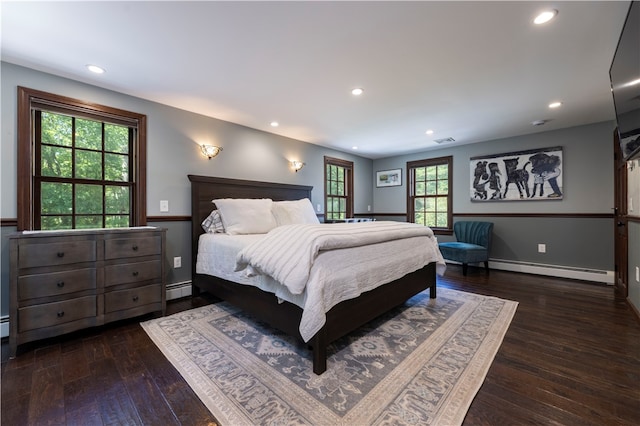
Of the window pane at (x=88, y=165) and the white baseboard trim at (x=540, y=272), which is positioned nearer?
the window pane at (x=88, y=165)

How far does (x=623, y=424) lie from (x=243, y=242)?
265 centimetres

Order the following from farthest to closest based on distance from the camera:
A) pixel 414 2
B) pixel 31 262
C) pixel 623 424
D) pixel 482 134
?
pixel 482 134, pixel 31 262, pixel 414 2, pixel 623 424

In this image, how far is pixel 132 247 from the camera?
2.46 meters

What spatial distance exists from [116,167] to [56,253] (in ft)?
3.68

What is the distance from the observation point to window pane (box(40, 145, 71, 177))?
244 centimetres

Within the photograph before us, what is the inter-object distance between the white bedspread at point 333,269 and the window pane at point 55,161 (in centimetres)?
143

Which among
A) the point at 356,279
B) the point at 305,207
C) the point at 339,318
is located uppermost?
the point at 305,207

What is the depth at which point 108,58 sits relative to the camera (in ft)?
7.09

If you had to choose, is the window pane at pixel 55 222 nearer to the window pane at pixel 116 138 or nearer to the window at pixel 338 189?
the window pane at pixel 116 138

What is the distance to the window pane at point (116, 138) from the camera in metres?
2.81

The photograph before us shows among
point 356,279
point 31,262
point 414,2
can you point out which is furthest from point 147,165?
point 414,2

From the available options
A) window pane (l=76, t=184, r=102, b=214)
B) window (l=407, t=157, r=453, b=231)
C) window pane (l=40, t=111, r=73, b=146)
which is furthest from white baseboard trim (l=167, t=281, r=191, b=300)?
window (l=407, t=157, r=453, b=231)

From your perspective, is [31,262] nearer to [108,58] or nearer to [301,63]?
[108,58]

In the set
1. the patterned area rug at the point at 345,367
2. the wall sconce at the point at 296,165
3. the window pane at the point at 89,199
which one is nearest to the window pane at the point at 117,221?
the window pane at the point at 89,199
